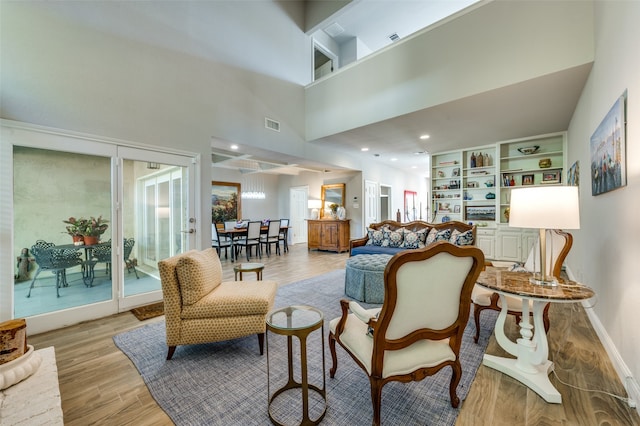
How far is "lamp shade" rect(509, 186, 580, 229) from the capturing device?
66.9 inches

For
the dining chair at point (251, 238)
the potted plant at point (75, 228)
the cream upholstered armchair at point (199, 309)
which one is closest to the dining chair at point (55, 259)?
the potted plant at point (75, 228)

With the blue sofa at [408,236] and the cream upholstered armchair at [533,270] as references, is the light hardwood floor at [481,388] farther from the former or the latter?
the blue sofa at [408,236]

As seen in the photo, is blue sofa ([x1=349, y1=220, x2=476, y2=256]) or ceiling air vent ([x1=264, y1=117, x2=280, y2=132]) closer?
blue sofa ([x1=349, y1=220, x2=476, y2=256])

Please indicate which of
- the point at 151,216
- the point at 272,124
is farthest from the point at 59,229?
the point at 272,124

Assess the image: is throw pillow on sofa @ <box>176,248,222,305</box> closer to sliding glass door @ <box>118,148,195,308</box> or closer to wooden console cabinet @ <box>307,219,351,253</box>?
sliding glass door @ <box>118,148,195,308</box>

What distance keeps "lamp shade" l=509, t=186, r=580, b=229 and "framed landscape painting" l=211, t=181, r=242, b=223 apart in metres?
8.61

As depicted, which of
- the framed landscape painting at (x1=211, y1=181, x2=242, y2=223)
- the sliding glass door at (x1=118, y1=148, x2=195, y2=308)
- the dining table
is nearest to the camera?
the sliding glass door at (x1=118, y1=148, x2=195, y2=308)

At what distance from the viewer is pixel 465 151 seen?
6332 mm

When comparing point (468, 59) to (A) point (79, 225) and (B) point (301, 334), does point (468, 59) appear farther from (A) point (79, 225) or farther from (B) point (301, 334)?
(A) point (79, 225)

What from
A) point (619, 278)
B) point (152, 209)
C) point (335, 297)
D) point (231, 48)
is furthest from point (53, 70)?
point (619, 278)

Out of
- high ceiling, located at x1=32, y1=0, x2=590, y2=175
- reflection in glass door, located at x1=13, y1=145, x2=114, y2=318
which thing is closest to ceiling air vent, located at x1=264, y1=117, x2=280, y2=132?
high ceiling, located at x1=32, y1=0, x2=590, y2=175

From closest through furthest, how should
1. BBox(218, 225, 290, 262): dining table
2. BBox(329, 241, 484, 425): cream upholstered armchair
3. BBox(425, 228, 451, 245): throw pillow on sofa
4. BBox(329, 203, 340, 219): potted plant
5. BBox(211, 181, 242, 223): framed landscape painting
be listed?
BBox(329, 241, 484, 425): cream upholstered armchair, BBox(425, 228, 451, 245): throw pillow on sofa, BBox(218, 225, 290, 262): dining table, BBox(329, 203, 340, 219): potted plant, BBox(211, 181, 242, 223): framed landscape painting

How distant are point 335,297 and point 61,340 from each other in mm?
2873

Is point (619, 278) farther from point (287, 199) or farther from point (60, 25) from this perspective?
point (287, 199)
